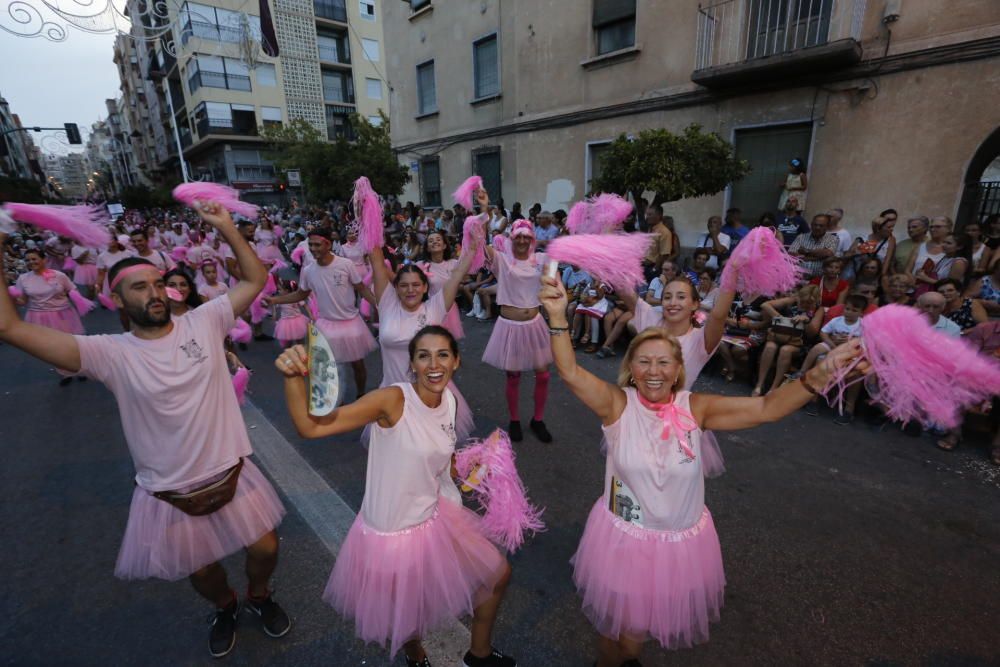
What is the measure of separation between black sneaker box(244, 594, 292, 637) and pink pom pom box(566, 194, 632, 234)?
335cm

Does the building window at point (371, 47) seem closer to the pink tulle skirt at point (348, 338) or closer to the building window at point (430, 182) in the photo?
the building window at point (430, 182)

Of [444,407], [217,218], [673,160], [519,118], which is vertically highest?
[519,118]

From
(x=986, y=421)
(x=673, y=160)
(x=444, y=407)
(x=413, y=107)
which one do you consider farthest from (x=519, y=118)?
(x=444, y=407)

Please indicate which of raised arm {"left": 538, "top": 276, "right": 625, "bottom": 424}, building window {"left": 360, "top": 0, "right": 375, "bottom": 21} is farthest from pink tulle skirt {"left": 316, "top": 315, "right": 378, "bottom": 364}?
building window {"left": 360, "top": 0, "right": 375, "bottom": 21}

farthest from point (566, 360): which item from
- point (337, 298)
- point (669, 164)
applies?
point (669, 164)

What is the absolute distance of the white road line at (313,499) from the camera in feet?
9.04

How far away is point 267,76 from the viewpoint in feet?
123

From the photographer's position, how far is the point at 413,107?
20.7 m

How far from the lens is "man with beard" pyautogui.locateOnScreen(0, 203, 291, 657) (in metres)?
2.35

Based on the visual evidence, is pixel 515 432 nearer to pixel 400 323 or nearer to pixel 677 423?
pixel 400 323

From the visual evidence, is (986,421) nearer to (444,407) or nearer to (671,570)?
(671,570)

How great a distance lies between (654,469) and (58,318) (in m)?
8.95

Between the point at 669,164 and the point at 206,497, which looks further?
the point at 669,164

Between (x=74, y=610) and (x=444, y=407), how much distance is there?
9.48ft
